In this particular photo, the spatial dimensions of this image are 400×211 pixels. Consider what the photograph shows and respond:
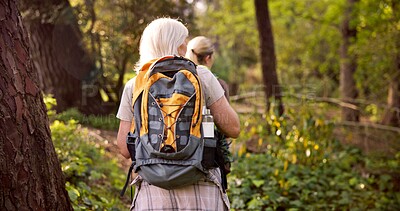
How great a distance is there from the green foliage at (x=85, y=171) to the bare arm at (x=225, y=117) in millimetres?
1568

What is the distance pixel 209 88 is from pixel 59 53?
20.8ft

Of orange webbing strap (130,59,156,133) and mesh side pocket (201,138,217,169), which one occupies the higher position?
orange webbing strap (130,59,156,133)

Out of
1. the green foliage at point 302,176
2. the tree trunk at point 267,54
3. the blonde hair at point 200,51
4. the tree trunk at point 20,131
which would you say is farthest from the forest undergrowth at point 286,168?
the tree trunk at point 20,131

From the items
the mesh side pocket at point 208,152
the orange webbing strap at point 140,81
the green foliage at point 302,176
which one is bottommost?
the green foliage at point 302,176

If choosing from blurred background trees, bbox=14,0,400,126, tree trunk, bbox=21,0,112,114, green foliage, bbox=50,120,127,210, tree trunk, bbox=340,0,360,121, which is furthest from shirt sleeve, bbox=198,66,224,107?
tree trunk, bbox=340,0,360,121

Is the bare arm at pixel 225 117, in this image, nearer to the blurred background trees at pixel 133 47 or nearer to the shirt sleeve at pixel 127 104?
the shirt sleeve at pixel 127 104

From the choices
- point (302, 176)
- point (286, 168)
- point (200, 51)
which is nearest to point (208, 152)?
point (200, 51)

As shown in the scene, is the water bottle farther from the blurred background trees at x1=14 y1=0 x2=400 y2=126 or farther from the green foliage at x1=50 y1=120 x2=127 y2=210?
the blurred background trees at x1=14 y1=0 x2=400 y2=126

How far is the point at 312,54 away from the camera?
1622 cm

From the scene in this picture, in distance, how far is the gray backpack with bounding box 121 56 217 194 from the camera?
282cm

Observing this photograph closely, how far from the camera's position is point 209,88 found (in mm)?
3021

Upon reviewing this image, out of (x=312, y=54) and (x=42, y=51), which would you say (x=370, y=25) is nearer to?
(x=312, y=54)

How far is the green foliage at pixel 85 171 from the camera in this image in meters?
4.72

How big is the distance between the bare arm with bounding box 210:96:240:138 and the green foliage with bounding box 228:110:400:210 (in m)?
3.02
